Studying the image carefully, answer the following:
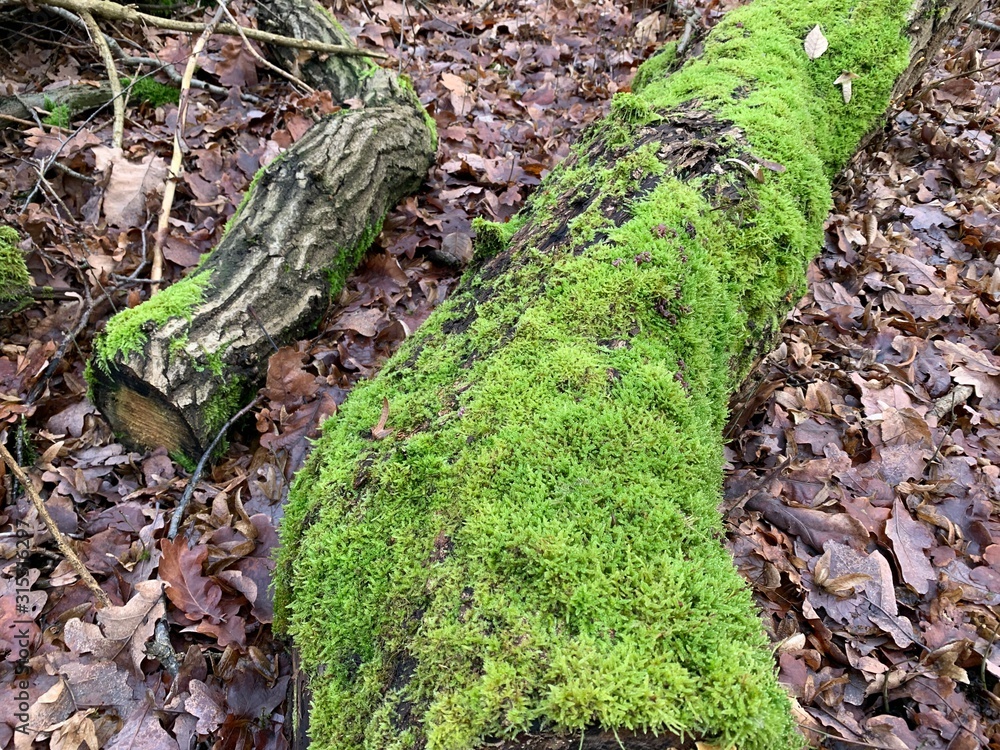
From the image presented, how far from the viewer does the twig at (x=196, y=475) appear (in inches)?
108

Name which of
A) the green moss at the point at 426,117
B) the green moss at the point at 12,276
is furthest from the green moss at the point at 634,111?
the green moss at the point at 12,276

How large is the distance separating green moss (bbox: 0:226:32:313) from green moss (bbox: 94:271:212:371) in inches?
43.1

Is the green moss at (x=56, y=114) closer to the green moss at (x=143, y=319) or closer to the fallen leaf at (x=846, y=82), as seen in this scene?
the green moss at (x=143, y=319)

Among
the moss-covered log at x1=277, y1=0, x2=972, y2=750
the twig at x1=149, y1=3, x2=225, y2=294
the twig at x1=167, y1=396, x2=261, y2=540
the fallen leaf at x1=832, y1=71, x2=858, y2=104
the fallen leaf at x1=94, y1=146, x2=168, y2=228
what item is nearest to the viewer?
the moss-covered log at x1=277, y1=0, x2=972, y2=750

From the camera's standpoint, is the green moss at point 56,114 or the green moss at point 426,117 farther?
the green moss at point 56,114

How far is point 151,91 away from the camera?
5289mm

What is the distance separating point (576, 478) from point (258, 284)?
95.6 inches

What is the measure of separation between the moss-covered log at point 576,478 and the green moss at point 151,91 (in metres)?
4.29

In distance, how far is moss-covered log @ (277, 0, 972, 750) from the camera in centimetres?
134

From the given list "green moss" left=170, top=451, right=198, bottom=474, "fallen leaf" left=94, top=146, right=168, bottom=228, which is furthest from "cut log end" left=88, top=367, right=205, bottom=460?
"fallen leaf" left=94, top=146, right=168, bottom=228

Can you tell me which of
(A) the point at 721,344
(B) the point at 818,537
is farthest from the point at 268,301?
(B) the point at 818,537

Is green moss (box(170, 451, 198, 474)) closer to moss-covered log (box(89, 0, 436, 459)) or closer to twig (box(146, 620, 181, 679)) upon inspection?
moss-covered log (box(89, 0, 436, 459))

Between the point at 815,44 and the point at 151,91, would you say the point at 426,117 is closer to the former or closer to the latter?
the point at 151,91

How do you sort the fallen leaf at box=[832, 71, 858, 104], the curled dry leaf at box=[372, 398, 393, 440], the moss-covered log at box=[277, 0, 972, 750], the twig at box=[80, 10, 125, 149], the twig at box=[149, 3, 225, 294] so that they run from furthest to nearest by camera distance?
1. the twig at box=[80, 10, 125, 149]
2. the twig at box=[149, 3, 225, 294]
3. the fallen leaf at box=[832, 71, 858, 104]
4. the curled dry leaf at box=[372, 398, 393, 440]
5. the moss-covered log at box=[277, 0, 972, 750]
